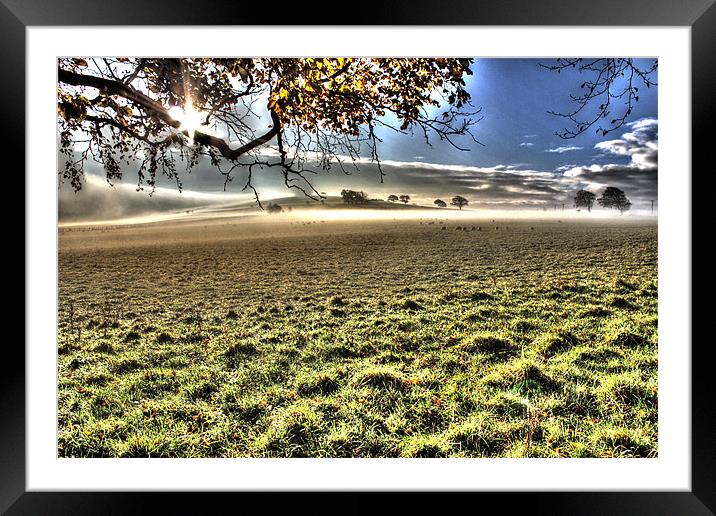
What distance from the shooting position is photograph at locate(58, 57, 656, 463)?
2.62 meters

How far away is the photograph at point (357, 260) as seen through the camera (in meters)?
2.62

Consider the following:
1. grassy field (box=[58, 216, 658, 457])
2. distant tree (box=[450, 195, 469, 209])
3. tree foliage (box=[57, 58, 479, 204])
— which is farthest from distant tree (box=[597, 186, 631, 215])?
tree foliage (box=[57, 58, 479, 204])

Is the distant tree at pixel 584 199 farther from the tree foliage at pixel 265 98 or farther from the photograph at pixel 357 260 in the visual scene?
the tree foliage at pixel 265 98

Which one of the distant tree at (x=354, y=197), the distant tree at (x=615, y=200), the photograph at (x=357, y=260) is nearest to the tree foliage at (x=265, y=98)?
the photograph at (x=357, y=260)

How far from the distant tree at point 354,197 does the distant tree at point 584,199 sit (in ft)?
13.8

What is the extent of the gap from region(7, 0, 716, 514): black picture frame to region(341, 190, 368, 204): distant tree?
5772mm

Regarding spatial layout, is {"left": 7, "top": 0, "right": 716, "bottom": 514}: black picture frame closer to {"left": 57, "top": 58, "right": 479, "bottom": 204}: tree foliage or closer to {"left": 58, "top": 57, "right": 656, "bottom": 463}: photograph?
{"left": 58, "top": 57, "right": 656, "bottom": 463}: photograph

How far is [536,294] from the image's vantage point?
5.71 metres

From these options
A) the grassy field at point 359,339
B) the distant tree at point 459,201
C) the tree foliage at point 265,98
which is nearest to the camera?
the grassy field at point 359,339
